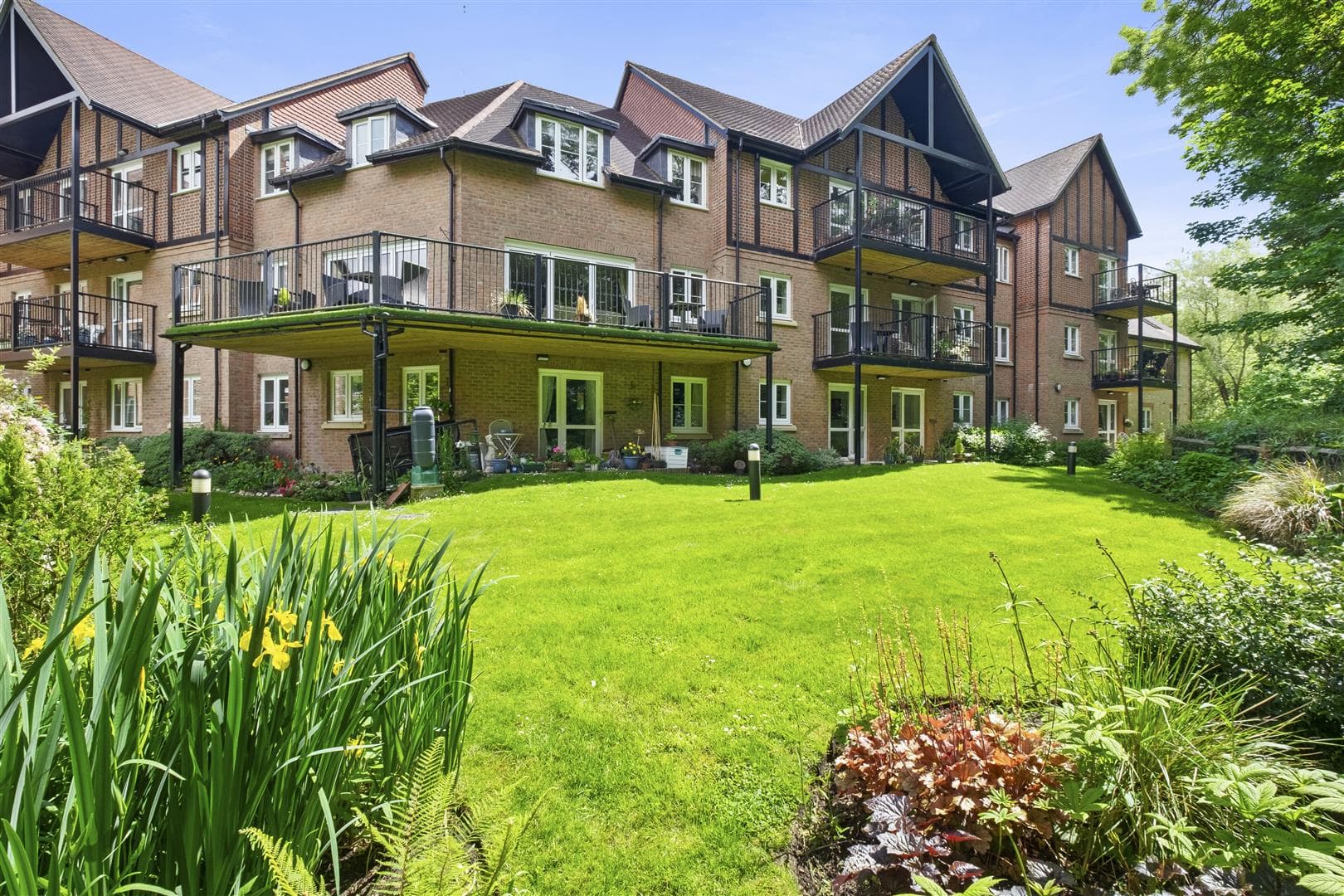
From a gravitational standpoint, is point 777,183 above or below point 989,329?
above

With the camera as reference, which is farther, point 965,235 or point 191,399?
point 965,235

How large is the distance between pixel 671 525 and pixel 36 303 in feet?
67.2

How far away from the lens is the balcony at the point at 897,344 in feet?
57.4

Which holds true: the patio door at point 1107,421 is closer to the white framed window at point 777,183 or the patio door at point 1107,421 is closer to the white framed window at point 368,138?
the white framed window at point 777,183

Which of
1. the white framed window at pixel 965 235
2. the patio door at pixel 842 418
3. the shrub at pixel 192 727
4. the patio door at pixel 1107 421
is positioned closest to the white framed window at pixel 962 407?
the patio door at pixel 842 418

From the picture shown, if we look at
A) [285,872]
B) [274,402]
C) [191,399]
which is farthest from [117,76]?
[285,872]

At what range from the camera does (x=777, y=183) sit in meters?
18.2

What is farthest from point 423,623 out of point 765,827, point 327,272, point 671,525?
point 327,272

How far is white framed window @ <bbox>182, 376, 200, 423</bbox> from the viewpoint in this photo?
668 inches

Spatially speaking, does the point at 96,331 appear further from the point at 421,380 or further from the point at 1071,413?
the point at 1071,413

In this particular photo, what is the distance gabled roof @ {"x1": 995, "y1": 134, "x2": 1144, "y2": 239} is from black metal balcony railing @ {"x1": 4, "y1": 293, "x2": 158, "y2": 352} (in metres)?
29.4

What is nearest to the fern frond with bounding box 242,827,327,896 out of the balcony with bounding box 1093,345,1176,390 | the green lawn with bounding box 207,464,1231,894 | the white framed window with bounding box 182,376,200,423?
the green lawn with bounding box 207,464,1231,894

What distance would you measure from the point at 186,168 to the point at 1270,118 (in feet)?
86.2

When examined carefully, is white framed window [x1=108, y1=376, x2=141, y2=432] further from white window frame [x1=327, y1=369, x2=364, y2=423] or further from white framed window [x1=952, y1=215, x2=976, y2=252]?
white framed window [x1=952, y1=215, x2=976, y2=252]
